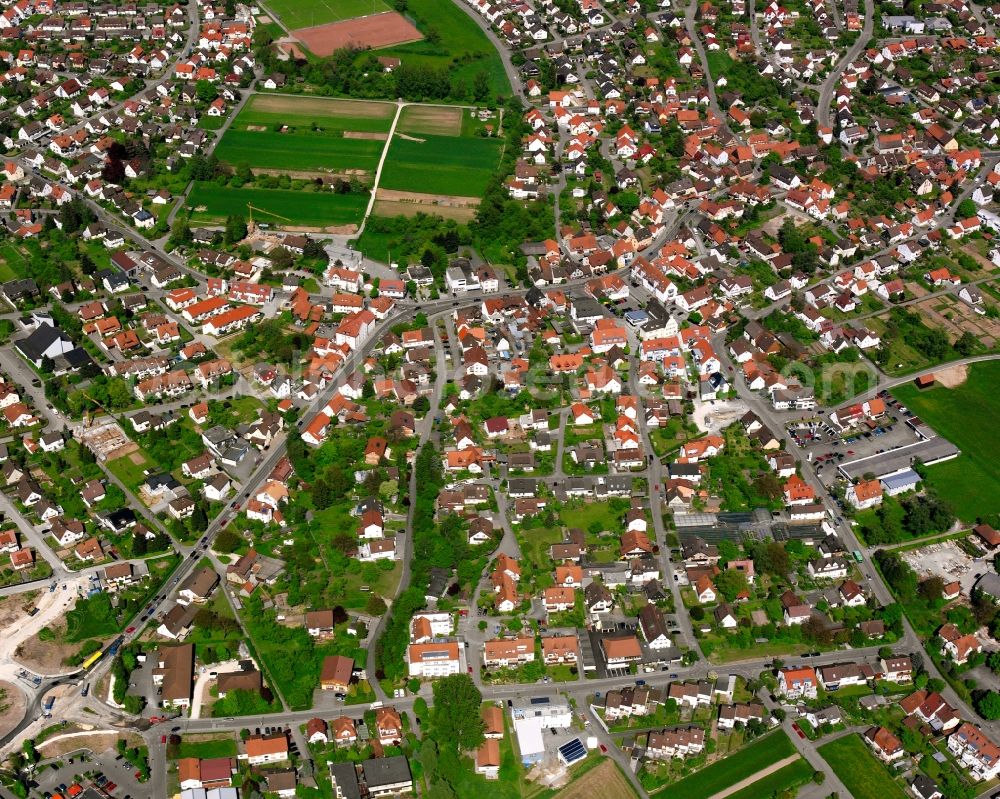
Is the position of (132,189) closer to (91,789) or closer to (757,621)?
(91,789)

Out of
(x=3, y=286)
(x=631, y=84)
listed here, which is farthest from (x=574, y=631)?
(x=631, y=84)

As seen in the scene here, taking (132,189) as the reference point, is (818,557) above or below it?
below

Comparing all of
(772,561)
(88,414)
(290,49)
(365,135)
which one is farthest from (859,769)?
(290,49)

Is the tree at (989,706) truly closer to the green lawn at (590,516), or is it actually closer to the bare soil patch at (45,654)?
the green lawn at (590,516)

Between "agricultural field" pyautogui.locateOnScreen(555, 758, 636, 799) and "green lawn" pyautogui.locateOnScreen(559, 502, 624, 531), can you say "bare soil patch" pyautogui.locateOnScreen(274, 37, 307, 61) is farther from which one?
"agricultural field" pyautogui.locateOnScreen(555, 758, 636, 799)

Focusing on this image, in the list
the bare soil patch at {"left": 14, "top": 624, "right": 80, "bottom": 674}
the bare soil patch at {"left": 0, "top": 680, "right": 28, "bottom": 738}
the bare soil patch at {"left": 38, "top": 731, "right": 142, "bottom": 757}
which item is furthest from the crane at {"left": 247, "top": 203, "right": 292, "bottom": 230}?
the bare soil patch at {"left": 38, "top": 731, "right": 142, "bottom": 757}
